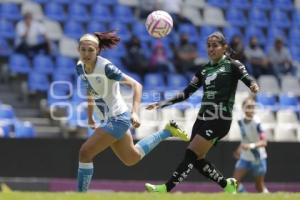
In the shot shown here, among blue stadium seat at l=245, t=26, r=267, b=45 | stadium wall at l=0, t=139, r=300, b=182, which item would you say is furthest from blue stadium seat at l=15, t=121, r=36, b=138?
blue stadium seat at l=245, t=26, r=267, b=45

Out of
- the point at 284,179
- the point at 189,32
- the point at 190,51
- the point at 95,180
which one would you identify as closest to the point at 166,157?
the point at 95,180

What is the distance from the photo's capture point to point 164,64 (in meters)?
19.6

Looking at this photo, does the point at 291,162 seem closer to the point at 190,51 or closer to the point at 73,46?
the point at 190,51

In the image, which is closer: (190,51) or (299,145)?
(299,145)

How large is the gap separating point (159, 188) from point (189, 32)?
1103 centimetres

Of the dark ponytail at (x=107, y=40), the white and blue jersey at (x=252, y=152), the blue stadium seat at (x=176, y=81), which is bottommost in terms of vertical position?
the white and blue jersey at (x=252, y=152)

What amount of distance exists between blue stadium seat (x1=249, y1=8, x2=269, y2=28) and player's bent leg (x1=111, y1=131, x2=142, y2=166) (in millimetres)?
12797

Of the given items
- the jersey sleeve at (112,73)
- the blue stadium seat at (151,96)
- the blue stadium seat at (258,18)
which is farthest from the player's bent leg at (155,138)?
the blue stadium seat at (258,18)

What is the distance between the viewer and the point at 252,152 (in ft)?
49.4

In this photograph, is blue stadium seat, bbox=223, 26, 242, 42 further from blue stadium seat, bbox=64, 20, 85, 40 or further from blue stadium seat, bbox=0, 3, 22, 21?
blue stadium seat, bbox=0, 3, 22, 21

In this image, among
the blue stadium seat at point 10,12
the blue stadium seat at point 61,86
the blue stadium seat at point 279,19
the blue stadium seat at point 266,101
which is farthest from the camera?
the blue stadium seat at point 279,19

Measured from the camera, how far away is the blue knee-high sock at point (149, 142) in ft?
35.4

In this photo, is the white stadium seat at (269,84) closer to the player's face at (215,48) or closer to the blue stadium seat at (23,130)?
the blue stadium seat at (23,130)

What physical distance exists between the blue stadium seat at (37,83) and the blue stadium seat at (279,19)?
758 cm
